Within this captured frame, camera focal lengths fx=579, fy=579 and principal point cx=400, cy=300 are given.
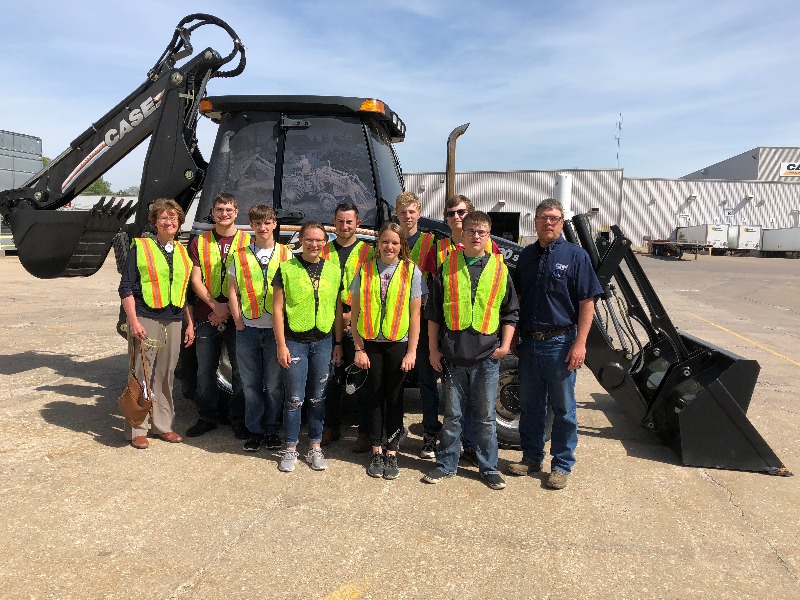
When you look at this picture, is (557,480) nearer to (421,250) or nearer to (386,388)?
(386,388)

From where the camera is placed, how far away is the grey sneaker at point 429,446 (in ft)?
13.5

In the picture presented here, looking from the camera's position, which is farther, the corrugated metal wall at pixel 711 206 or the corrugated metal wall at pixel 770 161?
the corrugated metal wall at pixel 770 161

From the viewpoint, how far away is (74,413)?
4.90 meters

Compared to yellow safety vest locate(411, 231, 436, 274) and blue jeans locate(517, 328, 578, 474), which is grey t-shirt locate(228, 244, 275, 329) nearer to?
yellow safety vest locate(411, 231, 436, 274)

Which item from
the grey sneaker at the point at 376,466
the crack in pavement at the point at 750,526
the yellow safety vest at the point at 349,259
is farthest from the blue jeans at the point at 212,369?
the crack in pavement at the point at 750,526

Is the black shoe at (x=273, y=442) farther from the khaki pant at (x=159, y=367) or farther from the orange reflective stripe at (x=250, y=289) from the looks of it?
the orange reflective stripe at (x=250, y=289)

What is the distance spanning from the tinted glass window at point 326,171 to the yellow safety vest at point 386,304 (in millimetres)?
929

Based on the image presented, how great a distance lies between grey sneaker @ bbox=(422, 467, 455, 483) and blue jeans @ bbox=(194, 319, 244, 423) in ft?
5.22

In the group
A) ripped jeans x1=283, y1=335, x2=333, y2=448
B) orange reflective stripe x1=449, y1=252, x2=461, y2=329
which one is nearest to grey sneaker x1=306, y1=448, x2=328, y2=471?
ripped jeans x1=283, y1=335, x2=333, y2=448

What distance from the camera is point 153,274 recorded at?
411 centimetres

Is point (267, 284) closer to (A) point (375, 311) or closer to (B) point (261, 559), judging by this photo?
(A) point (375, 311)

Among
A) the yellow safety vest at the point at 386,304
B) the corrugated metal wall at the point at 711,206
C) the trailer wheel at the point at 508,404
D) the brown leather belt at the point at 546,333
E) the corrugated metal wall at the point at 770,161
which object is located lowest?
the trailer wheel at the point at 508,404

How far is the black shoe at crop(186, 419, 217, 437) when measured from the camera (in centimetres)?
445

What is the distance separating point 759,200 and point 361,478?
4484 centimetres
